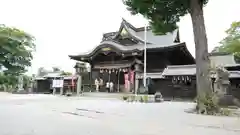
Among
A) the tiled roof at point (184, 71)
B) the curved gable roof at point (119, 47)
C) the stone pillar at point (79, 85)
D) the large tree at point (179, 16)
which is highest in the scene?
the curved gable roof at point (119, 47)

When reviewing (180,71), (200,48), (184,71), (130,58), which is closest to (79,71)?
(130,58)

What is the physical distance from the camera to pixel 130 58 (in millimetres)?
30781

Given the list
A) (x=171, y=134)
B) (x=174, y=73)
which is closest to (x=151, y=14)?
(x=171, y=134)

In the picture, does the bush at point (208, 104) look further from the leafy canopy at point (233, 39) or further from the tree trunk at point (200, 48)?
the leafy canopy at point (233, 39)

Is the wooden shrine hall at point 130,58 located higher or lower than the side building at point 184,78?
higher

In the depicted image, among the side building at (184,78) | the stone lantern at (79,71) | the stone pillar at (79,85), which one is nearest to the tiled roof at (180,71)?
the side building at (184,78)

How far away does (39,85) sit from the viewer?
138 ft

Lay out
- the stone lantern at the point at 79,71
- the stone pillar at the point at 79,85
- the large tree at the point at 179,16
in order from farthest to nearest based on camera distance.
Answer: the stone lantern at the point at 79,71 → the stone pillar at the point at 79,85 → the large tree at the point at 179,16

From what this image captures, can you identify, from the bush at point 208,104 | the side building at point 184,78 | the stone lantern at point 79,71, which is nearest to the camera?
the bush at point 208,104

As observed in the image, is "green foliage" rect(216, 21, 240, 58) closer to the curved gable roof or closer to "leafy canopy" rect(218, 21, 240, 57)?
"leafy canopy" rect(218, 21, 240, 57)

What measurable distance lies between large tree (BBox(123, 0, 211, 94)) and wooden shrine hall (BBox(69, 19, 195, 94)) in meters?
12.3

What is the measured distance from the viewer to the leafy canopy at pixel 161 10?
527 inches

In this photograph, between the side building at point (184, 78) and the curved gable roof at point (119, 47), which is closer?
the side building at point (184, 78)

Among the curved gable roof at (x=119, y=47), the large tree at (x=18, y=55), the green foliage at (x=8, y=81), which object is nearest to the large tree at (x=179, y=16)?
the curved gable roof at (x=119, y=47)
